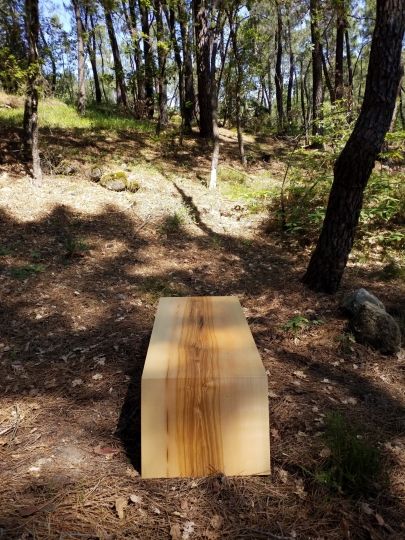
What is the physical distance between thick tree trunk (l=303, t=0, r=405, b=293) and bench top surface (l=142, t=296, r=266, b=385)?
215cm

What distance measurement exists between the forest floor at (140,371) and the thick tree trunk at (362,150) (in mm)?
475

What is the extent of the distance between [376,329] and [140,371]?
2247 mm

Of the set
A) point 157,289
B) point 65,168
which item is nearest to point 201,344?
point 157,289

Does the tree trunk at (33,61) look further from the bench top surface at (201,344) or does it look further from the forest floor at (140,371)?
the bench top surface at (201,344)

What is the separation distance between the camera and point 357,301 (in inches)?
161

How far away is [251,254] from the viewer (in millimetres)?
7070

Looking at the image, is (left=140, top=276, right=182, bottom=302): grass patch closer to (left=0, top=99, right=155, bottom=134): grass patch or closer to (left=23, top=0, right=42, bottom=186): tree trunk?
(left=23, top=0, right=42, bottom=186): tree trunk

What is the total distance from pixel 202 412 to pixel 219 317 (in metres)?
0.96

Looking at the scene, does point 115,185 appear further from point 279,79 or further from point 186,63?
point 279,79

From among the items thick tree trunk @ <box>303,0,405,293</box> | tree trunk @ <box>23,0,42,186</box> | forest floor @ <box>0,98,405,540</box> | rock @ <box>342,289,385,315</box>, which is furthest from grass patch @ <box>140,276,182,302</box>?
tree trunk @ <box>23,0,42,186</box>

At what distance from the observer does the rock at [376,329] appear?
373 centimetres

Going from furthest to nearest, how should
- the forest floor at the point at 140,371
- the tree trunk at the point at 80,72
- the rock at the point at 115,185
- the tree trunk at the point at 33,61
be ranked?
the tree trunk at the point at 80,72
the rock at the point at 115,185
the tree trunk at the point at 33,61
the forest floor at the point at 140,371

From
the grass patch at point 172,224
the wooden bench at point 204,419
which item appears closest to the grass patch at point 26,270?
the grass patch at point 172,224

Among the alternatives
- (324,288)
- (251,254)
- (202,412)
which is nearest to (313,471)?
(202,412)
